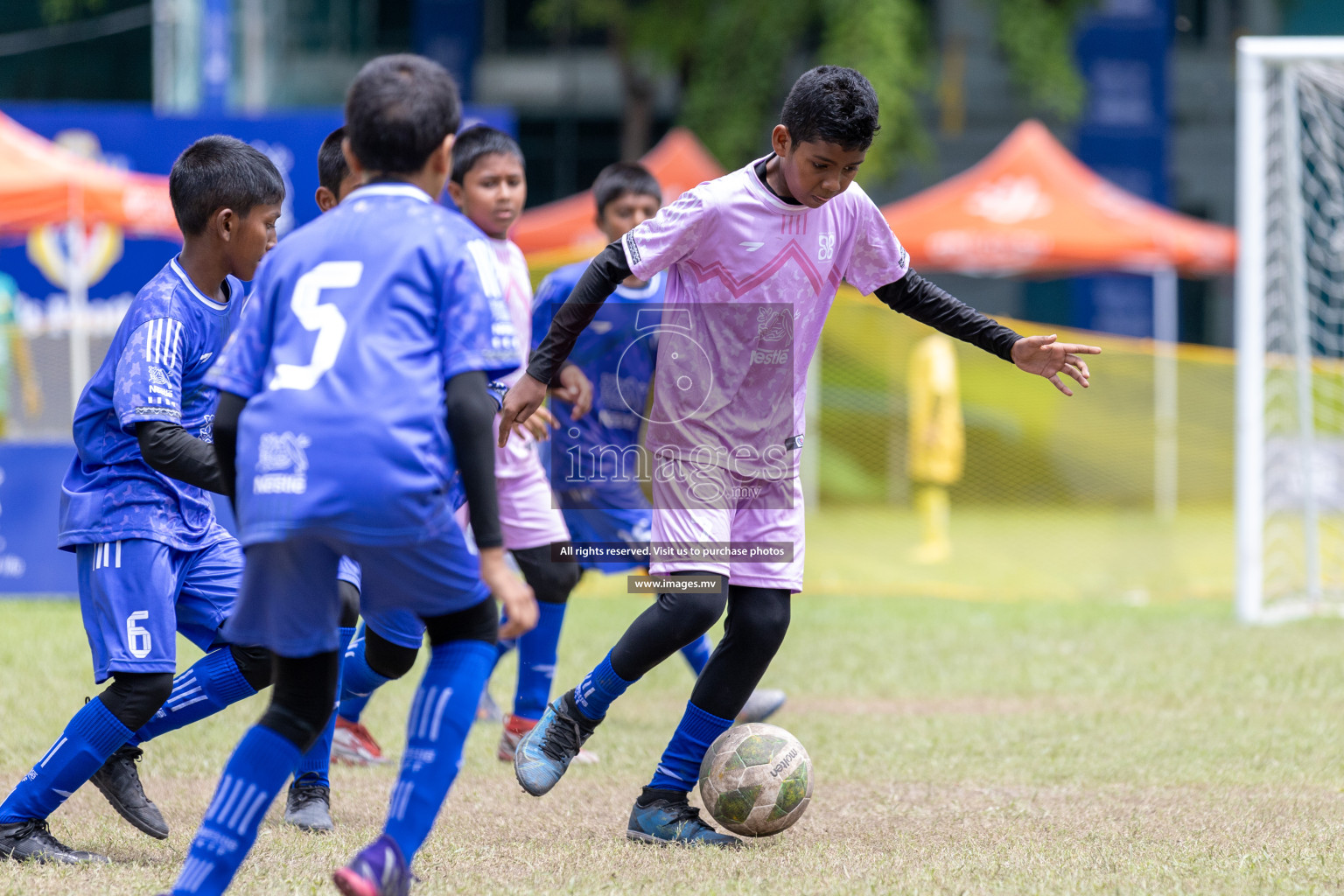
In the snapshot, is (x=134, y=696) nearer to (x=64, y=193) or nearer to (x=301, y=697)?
(x=301, y=697)

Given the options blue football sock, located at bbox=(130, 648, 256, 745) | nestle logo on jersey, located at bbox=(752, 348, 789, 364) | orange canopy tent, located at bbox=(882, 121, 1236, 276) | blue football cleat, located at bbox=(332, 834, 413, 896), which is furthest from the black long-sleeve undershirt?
orange canopy tent, located at bbox=(882, 121, 1236, 276)

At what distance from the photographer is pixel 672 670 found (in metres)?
7.29

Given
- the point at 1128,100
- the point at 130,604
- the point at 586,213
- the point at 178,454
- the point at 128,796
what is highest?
the point at 1128,100

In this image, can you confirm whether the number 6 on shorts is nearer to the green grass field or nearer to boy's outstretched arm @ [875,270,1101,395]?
the green grass field

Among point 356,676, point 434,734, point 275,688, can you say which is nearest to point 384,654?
point 275,688

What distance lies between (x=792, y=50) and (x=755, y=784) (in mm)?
18210

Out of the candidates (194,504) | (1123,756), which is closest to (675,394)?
(194,504)

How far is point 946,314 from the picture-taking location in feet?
13.9

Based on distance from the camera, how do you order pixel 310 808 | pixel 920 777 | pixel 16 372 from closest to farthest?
pixel 310 808
pixel 920 777
pixel 16 372

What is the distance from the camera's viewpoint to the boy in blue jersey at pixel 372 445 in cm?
282

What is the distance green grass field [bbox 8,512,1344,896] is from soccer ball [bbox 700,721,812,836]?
111 mm

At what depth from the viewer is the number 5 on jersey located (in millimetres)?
2848

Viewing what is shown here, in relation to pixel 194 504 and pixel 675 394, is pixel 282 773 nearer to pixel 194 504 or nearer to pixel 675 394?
pixel 194 504

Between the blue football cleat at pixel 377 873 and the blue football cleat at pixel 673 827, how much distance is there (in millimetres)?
1213
